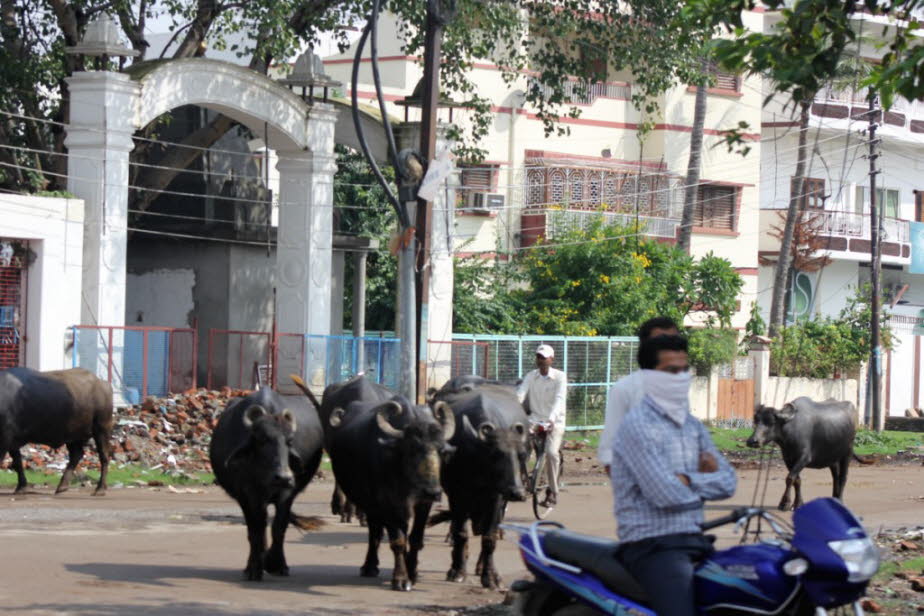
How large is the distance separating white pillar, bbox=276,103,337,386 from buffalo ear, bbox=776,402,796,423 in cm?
946

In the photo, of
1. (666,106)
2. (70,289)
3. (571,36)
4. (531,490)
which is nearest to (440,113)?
(571,36)

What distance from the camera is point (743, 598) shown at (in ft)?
21.1

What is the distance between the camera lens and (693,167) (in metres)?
39.8

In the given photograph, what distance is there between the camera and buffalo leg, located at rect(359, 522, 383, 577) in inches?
456

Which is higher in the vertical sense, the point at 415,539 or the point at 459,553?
the point at 415,539

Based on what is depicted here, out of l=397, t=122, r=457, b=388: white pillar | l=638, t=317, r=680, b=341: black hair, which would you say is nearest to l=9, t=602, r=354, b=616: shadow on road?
l=638, t=317, r=680, b=341: black hair

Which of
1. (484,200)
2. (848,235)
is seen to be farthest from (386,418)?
(848,235)

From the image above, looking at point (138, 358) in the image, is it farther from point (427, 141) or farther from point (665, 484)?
point (665, 484)

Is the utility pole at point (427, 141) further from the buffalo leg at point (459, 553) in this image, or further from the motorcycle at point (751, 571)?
the motorcycle at point (751, 571)

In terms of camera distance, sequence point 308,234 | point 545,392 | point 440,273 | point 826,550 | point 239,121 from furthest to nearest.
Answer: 1. point 440,273
2. point 308,234
3. point 239,121
4. point 545,392
5. point 826,550

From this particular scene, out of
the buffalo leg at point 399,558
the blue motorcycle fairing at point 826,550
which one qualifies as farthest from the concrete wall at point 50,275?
the blue motorcycle fairing at point 826,550

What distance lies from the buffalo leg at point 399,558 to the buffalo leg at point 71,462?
24.9 feet

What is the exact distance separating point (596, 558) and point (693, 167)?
33.8 metres

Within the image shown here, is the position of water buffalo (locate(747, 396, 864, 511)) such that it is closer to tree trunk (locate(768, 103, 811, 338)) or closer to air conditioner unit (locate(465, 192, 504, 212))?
air conditioner unit (locate(465, 192, 504, 212))
